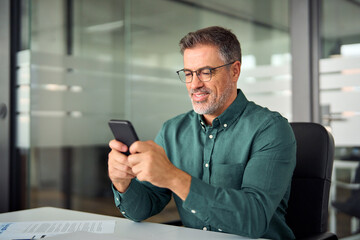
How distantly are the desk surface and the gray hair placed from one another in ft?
2.26

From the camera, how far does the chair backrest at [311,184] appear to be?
5.39 ft

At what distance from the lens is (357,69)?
259cm

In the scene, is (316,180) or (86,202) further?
(86,202)

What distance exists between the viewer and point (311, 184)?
1.67 meters

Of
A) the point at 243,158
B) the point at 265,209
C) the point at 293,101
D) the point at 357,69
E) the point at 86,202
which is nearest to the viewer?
the point at 265,209

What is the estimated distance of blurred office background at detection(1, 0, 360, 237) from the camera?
3393mm

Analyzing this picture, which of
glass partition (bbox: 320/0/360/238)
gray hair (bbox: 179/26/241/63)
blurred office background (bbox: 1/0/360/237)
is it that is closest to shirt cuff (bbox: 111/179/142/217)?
gray hair (bbox: 179/26/241/63)

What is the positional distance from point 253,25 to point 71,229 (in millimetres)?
2289

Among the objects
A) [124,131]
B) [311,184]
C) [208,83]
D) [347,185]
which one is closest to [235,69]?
→ [208,83]

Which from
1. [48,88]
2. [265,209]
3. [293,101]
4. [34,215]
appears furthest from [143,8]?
[265,209]

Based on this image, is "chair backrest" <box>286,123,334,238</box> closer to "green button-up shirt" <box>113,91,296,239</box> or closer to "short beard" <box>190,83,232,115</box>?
"green button-up shirt" <box>113,91,296,239</box>

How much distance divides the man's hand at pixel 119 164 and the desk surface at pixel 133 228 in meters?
0.17

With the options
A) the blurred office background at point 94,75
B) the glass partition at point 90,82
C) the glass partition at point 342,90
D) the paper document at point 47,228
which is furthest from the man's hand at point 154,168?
the glass partition at point 90,82

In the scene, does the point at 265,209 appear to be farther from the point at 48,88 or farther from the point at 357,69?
the point at 48,88
